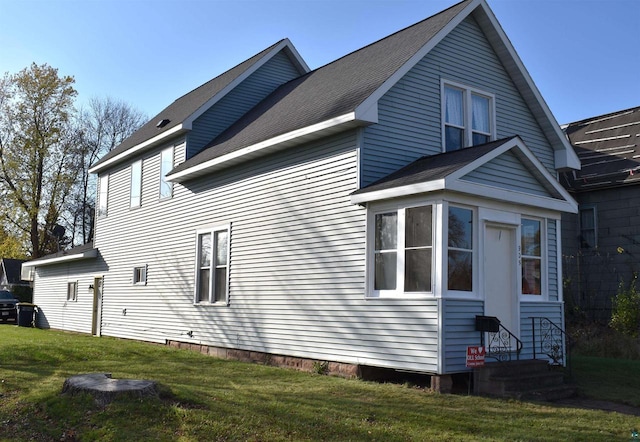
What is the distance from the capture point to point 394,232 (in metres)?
11.1

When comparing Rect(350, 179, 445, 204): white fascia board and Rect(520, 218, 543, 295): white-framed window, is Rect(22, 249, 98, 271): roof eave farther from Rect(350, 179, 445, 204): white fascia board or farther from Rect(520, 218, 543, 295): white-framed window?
Rect(520, 218, 543, 295): white-framed window

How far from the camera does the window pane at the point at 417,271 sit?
10555 mm

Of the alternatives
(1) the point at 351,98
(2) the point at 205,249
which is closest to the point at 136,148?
(2) the point at 205,249

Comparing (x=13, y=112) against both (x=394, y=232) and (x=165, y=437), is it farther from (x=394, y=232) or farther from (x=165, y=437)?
(x=165, y=437)

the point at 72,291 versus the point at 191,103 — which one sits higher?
the point at 191,103

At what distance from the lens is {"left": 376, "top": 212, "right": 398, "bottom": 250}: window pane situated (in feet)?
36.4

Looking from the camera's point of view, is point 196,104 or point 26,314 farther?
point 26,314

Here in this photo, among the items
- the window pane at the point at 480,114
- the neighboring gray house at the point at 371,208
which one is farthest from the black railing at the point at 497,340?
the window pane at the point at 480,114

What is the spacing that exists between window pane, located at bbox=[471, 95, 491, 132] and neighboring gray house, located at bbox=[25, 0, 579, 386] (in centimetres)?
4

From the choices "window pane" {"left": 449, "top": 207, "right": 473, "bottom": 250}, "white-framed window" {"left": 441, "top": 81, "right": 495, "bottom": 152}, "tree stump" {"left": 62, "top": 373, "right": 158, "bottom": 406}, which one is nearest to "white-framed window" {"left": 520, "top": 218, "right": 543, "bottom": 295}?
"window pane" {"left": 449, "top": 207, "right": 473, "bottom": 250}

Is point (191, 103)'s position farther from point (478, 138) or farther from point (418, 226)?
point (418, 226)

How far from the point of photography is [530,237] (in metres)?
12.1

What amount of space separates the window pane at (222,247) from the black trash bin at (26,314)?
15106mm

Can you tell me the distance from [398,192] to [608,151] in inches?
474
